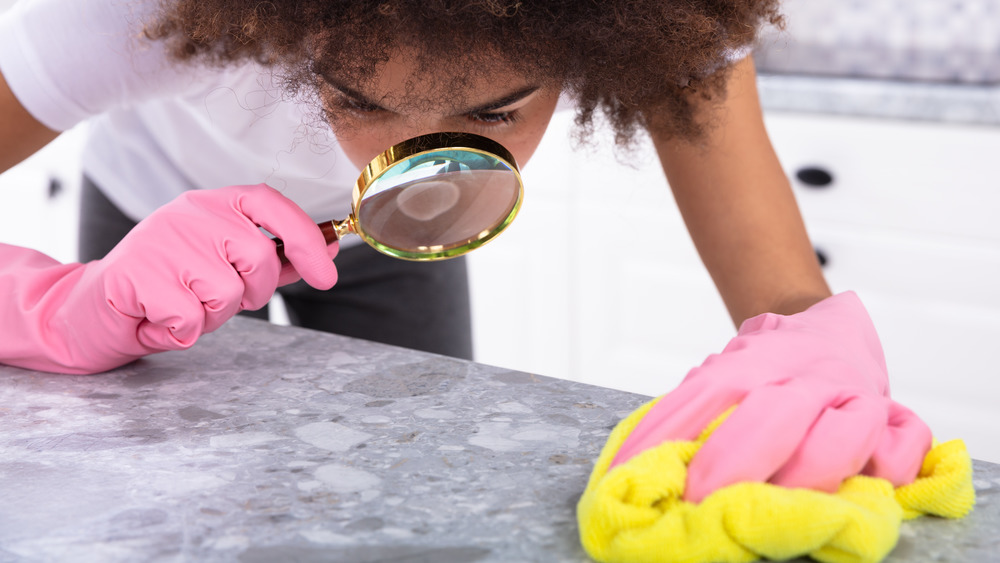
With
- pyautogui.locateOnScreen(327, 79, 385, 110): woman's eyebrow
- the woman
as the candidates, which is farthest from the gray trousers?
pyautogui.locateOnScreen(327, 79, 385, 110): woman's eyebrow

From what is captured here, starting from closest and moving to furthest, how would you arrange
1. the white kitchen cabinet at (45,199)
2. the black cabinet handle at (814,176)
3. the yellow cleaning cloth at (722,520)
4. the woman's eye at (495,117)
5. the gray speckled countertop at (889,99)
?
1. the yellow cleaning cloth at (722,520)
2. the woman's eye at (495,117)
3. the gray speckled countertop at (889,99)
4. the black cabinet handle at (814,176)
5. the white kitchen cabinet at (45,199)

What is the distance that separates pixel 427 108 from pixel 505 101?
8 cm

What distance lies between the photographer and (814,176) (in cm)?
225

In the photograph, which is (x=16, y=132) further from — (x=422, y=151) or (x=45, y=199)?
(x=45, y=199)

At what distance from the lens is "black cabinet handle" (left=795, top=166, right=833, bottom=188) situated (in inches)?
88.3

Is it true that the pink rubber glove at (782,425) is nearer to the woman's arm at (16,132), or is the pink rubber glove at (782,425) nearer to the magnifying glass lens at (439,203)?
the magnifying glass lens at (439,203)

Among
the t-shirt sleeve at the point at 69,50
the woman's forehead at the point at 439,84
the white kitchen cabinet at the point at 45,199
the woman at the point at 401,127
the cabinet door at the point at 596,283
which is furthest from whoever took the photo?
the white kitchen cabinet at the point at 45,199

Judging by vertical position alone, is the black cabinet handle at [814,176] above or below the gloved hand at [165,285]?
above

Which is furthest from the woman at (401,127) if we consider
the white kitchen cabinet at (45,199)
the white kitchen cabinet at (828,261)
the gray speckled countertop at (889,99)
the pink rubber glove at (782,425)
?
the white kitchen cabinet at (45,199)

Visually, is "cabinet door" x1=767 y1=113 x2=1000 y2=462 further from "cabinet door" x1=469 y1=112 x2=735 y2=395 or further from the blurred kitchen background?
"cabinet door" x1=469 y1=112 x2=735 y2=395

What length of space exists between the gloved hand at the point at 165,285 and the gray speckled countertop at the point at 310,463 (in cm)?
4

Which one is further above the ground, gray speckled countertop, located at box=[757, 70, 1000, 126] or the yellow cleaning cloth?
gray speckled countertop, located at box=[757, 70, 1000, 126]

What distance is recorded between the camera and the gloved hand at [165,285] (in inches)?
35.2

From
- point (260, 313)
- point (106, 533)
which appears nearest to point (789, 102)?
point (260, 313)
